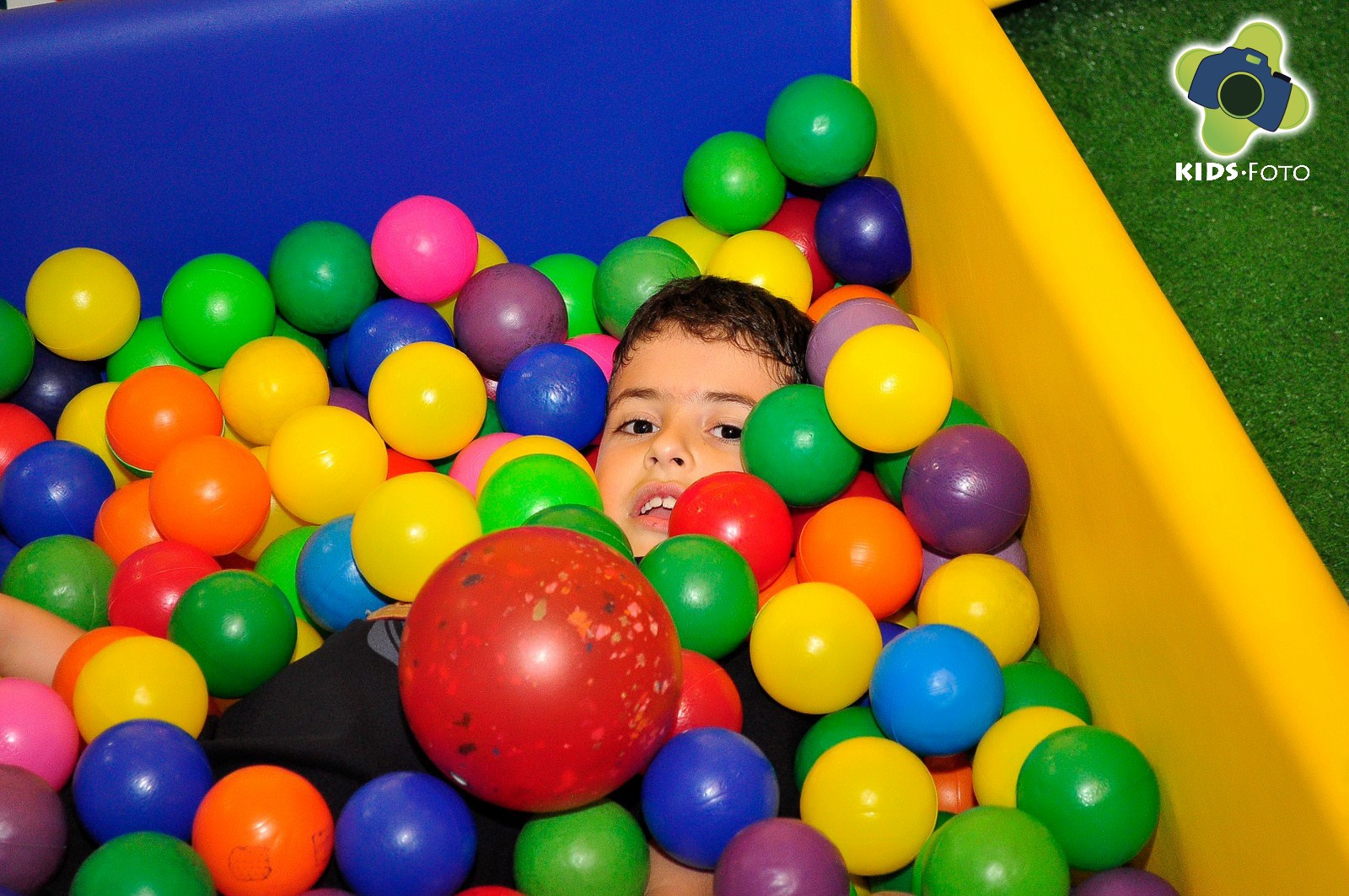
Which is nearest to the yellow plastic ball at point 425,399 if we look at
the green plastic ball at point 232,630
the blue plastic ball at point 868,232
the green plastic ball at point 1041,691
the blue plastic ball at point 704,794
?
the green plastic ball at point 232,630

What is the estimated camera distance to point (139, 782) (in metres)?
1.05

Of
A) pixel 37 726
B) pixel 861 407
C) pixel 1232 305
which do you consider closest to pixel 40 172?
pixel 37 726

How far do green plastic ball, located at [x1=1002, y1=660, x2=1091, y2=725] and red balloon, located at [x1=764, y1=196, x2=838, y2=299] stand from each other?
0.77m

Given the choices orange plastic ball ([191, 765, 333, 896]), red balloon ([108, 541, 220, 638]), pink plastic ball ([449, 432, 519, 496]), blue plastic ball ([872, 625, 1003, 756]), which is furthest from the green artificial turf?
red balloon ([108, 541, 220, 638])

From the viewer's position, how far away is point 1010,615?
1.28 m

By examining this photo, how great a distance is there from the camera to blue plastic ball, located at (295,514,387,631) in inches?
54.2

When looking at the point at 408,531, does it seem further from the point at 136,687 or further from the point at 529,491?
the point at 136,687

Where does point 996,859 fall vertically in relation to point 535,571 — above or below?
below

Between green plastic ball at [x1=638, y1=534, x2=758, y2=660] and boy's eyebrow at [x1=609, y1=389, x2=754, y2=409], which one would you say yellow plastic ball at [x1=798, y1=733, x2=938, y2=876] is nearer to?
green plastic ball at [x1=638, y1=534, x2=758, y2=660]

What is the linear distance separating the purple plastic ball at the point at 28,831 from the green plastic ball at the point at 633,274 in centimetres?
95

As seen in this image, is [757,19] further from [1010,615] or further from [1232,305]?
[1010,615]

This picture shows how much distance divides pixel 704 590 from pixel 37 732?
631 millimetres

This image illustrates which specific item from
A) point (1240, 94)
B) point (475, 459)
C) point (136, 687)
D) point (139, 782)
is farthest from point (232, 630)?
point (1240, 94)

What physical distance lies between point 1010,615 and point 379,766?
0.64m
